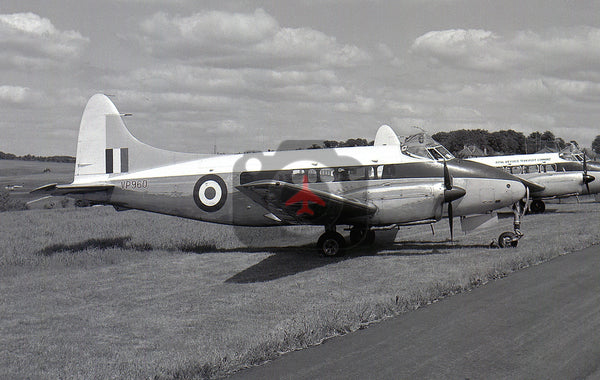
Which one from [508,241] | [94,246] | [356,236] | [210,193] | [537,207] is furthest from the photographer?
[537,207]

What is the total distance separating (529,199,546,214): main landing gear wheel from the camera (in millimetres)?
24250

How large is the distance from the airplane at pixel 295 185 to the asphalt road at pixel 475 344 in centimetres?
456

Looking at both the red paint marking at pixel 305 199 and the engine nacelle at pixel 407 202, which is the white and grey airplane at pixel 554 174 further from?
the red paint marking at pixel 305 199

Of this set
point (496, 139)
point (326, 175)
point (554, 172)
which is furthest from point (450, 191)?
point (496, 139)

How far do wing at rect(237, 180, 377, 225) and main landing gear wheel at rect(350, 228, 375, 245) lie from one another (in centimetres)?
200

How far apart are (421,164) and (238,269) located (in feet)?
18.9

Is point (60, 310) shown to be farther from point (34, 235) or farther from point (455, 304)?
point (34, 235)

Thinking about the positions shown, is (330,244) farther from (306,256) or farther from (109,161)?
(109,161)

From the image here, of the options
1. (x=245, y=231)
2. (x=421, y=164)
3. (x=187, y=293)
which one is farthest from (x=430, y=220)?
(x=245, y=231)

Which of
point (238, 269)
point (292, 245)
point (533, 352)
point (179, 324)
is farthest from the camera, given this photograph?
point (292, 245)

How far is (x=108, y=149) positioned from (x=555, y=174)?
19700mm

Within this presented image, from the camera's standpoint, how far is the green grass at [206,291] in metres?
6.59

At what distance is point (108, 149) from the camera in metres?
16.2

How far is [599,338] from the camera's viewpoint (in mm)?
6324
